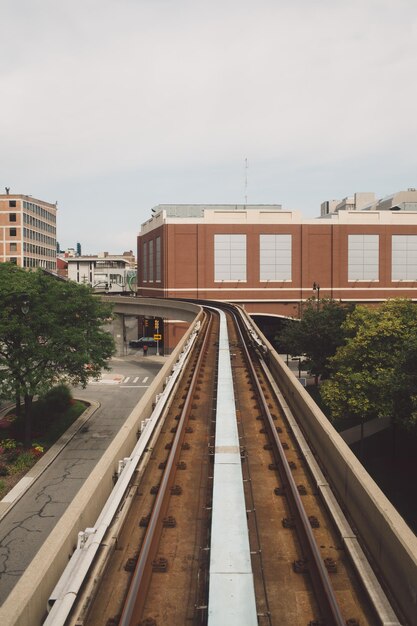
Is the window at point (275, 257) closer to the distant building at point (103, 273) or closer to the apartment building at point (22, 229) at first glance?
the apartment building at point (22, 229)

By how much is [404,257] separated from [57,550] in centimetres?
6828

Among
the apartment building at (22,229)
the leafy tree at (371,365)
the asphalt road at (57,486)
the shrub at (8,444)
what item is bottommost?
the asphalt road at (57,486)

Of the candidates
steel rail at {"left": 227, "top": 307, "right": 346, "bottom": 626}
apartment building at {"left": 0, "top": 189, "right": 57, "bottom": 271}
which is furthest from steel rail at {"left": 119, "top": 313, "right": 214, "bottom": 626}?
apartment building at {"left": 0, "top": 189, "right": 57, "bottom": 271}

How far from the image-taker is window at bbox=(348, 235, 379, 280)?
6644cm

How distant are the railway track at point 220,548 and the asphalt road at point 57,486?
8636mm

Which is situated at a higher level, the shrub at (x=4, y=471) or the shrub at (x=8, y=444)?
the shrub at (x=8, y=444)

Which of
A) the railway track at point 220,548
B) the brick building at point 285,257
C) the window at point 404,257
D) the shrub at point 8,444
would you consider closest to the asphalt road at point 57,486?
the shrub at point 8,444

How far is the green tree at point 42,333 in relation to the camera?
2722 cm

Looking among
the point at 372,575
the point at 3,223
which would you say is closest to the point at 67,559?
the point at 372,575

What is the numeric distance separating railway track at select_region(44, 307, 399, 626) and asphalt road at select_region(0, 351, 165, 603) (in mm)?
8636

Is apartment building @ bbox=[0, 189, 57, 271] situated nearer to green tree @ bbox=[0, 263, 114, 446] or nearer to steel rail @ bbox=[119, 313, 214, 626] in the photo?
green tree @ bbox=[0, 263, 114, 446]

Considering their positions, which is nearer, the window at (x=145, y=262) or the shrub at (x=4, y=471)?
the shrub at (x=4, y=471)

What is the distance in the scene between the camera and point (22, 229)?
100000mm

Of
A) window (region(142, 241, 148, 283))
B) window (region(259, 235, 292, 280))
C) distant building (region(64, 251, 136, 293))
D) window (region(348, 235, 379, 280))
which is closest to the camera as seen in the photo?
window (region(259, 235, 292, 280))
